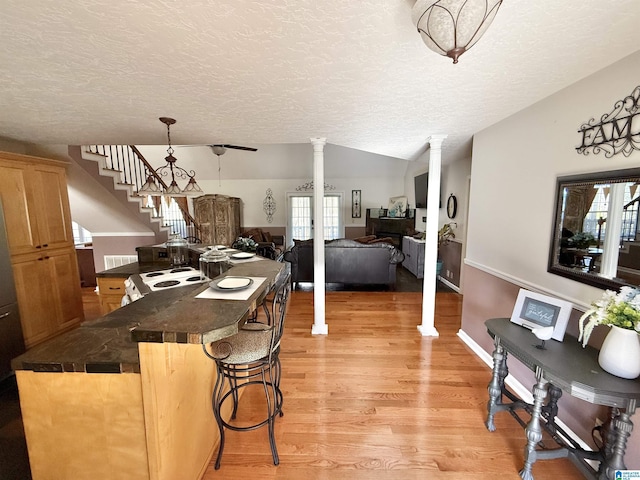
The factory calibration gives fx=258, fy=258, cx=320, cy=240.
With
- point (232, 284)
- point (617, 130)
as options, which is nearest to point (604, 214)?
point (617, 130)

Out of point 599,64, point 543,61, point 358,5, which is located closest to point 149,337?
point 358,5

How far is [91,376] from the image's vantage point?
113 centimetres

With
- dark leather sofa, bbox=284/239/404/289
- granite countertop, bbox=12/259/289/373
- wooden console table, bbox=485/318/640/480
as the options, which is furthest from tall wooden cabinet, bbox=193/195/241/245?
wooden console table, bbox=485/318/640/480

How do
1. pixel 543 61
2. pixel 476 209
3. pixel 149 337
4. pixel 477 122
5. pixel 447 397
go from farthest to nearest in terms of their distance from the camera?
pixel 476 209 < pixel 477 122 < pixel 447 397 < pixel 543 61 < pixel 149 337

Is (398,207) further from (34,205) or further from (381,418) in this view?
(34,205)

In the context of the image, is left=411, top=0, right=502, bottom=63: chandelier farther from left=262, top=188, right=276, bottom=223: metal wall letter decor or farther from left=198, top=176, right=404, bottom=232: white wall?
left=262, top=188, right=276, bottom=223: metal wall letter decor

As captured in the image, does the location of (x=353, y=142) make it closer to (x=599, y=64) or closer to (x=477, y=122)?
(x=477, y=122)

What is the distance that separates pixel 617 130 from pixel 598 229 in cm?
55

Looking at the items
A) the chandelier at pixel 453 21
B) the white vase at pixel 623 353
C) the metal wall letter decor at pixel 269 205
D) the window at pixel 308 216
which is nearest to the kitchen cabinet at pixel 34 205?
the chandelier at pixel 453 21

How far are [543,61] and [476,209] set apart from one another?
1551mm

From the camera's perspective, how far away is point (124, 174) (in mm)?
4547

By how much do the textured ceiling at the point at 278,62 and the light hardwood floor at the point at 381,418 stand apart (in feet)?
7.60

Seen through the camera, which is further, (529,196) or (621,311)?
(529,196)

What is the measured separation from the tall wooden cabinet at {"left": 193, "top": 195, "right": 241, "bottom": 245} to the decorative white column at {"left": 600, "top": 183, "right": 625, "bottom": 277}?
738 centimetres
